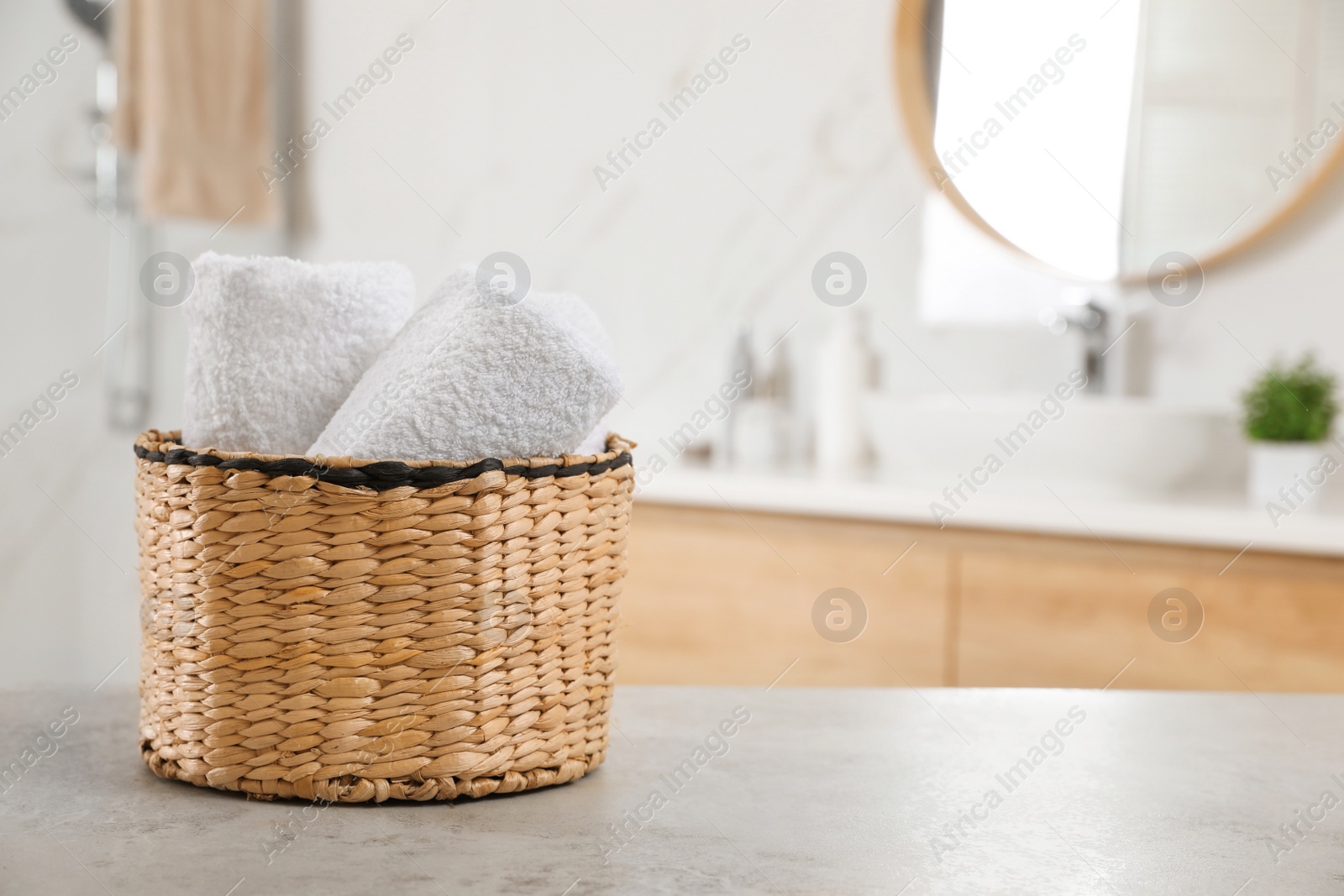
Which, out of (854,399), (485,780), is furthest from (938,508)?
(485,780)

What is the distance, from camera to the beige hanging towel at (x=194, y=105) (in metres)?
1.92

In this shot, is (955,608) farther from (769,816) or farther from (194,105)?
Result: (194,105)

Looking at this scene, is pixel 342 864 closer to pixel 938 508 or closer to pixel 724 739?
pixel 724 739

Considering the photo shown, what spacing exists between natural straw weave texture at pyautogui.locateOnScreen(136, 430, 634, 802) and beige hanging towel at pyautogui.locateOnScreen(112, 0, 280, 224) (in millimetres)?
1622

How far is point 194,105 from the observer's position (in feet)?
6.50

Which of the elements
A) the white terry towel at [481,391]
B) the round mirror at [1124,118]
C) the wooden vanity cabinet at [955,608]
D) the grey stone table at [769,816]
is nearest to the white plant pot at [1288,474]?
the wooden vanity cabinet at [955,608]

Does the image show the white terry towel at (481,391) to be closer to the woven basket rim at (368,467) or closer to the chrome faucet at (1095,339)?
the woven basket rim at (368,467)

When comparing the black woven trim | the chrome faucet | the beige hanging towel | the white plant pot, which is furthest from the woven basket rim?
the beige hanging towel

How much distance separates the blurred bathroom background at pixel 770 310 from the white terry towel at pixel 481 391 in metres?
1.07

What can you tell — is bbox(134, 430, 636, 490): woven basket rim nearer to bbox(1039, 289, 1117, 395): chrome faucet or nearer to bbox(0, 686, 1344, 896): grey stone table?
bbox(0, 686, 1344, 896): grey stone table

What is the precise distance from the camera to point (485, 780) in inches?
20.2

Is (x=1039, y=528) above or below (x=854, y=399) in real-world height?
below

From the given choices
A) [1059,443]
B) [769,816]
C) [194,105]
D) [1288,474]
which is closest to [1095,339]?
[1059,443]

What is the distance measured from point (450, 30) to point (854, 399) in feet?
3.50
